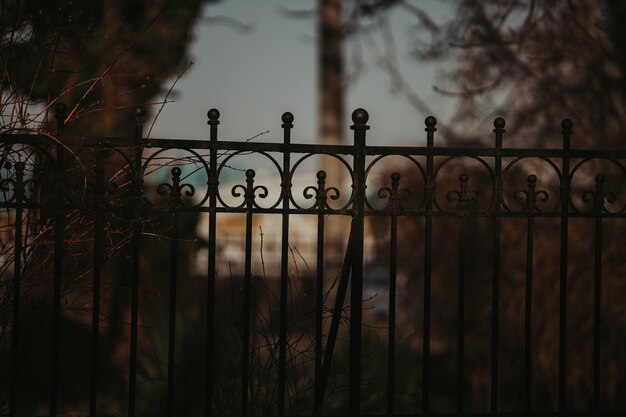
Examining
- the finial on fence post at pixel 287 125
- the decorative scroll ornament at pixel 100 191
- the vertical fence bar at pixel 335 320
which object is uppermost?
the finial on fence post at pixel 287 125

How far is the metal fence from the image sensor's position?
159 inches

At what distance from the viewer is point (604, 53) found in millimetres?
7887

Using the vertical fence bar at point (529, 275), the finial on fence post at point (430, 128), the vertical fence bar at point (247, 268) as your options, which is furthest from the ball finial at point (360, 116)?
the vertical fence bar at point (529, 275)

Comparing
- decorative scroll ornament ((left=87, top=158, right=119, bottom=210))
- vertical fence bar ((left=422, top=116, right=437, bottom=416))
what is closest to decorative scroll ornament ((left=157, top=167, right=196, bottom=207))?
decorative scroll ornament ((left=87, top=158, right=119, bottom=210))

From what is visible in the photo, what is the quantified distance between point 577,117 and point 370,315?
3.40 meters

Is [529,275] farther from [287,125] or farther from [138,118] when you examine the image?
[138,118]

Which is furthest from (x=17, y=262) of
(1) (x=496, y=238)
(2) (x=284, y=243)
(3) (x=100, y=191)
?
(1) (x=496, y=238)

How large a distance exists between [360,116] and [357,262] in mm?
730

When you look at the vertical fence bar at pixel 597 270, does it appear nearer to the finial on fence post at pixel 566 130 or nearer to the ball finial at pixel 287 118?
the finial on fence post at pixel 566 130

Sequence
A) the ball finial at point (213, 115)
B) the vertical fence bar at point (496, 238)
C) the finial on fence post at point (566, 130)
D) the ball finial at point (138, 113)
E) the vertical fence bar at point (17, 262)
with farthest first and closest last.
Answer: the finial on fence post at point (566, 130), the vertical fence bar at point (496, 238), the ball finial at point (213, 115), the ball finial at point (138, 113), the vertical fence bar at point (17, 262)

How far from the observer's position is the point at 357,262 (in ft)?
14.0

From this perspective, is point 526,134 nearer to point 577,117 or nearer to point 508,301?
point 577,117

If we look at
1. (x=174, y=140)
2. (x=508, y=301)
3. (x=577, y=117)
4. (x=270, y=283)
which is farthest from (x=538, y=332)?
(x=270, y=283)

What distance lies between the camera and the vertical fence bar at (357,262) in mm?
4219
